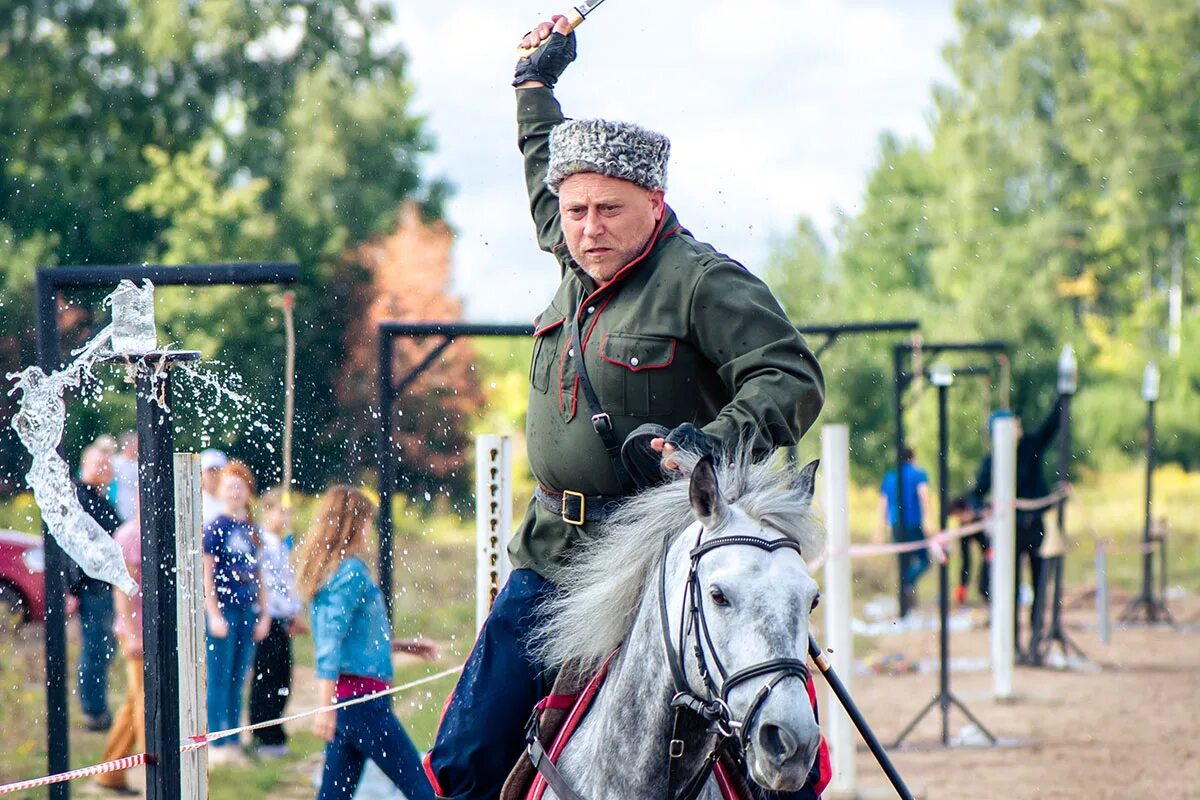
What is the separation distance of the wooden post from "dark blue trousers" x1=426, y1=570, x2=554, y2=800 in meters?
0.69

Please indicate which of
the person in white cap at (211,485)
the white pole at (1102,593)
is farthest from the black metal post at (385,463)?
the white pole at (1102,593)

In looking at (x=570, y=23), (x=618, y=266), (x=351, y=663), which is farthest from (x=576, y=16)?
(x=351, y=663)

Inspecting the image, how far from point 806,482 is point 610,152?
925 millimetres

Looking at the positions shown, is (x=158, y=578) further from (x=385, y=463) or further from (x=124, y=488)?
(x=124, y=488)

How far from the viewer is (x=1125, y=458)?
32.8 meters

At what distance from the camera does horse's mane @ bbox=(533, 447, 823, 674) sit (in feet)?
9.33

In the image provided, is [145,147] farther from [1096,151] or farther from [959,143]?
[1096,151]

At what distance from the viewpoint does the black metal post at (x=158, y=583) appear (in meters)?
3.51

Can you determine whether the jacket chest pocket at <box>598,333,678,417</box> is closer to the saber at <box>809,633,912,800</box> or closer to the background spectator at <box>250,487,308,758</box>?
the saber at <box>809,633,912,800</box>

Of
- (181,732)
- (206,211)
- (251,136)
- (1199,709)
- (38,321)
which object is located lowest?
(1199,709)

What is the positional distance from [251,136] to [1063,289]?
1919cm

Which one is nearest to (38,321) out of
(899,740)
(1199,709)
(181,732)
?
(181,732)

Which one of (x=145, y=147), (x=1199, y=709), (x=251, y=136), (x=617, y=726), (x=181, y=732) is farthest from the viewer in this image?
Answer: (x=251, y=136)

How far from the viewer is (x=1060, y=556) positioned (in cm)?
1238
